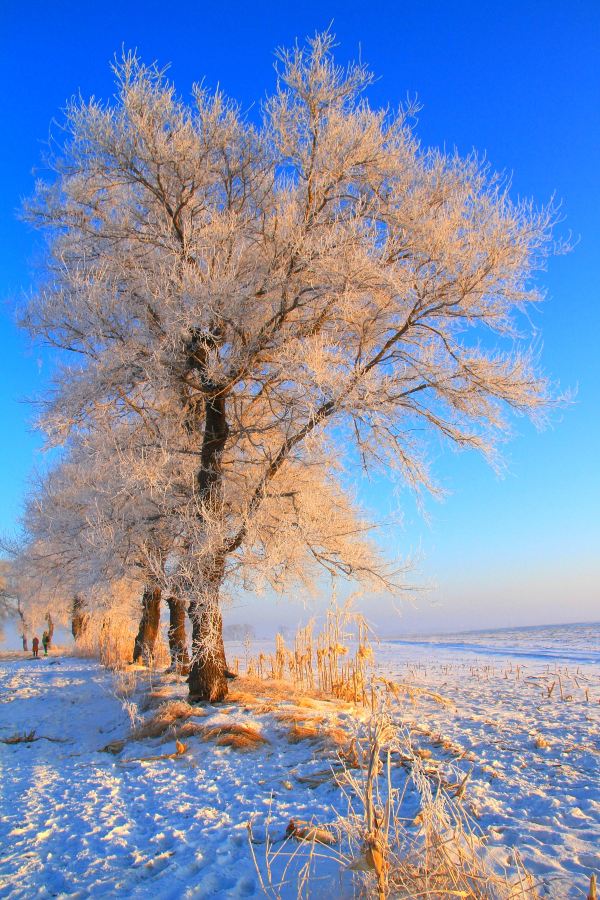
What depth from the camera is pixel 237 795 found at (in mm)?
5227

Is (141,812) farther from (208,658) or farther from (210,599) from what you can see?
(208,658)

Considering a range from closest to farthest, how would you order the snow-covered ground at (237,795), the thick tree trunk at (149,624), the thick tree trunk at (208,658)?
the snow-covered ground at (237,795)
the thick tree trunk at (208,658)
the thick tree trunk at (149,624)

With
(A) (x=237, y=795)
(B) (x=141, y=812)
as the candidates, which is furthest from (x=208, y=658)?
(B) (x=141, y=812)

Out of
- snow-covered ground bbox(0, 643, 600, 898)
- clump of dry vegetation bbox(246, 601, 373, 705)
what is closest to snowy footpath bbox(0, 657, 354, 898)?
snow-covered ground bbox(0, 643, 600, 898)

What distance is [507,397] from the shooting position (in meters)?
9.54

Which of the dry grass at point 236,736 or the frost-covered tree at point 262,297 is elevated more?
the frost-covered tree at point 262,297

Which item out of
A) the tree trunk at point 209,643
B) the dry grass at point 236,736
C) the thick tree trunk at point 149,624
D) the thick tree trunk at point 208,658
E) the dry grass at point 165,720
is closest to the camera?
the dry grass at point 236,736

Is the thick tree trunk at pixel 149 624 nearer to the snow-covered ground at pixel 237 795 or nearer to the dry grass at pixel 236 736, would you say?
the snow-covered ground at pixel 237 795

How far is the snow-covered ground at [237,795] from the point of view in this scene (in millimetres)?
3709

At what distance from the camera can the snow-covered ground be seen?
3709 millimetres

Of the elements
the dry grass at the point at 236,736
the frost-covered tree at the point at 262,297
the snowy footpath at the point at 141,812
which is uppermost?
the frost-covered tree at the point at 262,297

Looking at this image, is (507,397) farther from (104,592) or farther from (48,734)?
(48,734)

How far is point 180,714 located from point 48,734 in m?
2.26

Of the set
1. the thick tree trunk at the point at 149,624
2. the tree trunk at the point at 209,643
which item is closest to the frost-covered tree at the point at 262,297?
the tree trunk at the point at 209,643
